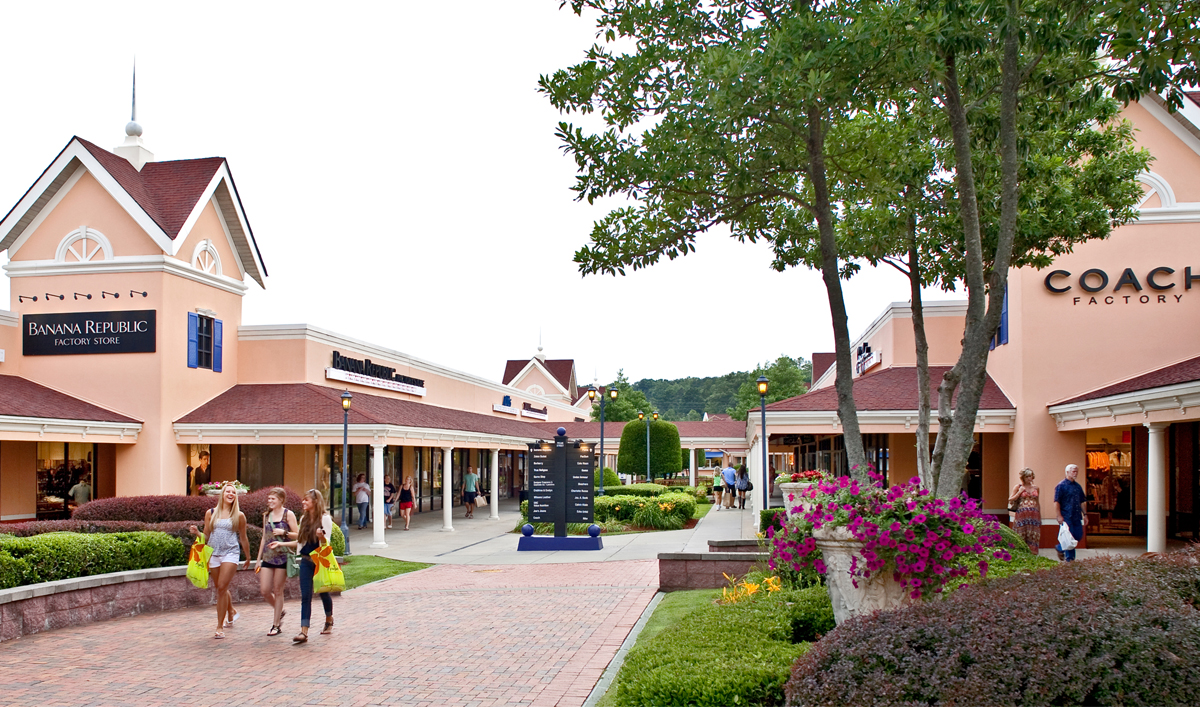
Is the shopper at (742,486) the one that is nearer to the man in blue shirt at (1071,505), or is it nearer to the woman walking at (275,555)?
the man in blue shirt at (1071,505)

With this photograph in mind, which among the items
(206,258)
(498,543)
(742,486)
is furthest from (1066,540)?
(206,258)

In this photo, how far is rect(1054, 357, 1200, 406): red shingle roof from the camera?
1492cm

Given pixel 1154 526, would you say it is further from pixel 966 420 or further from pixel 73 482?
pixel 73 482

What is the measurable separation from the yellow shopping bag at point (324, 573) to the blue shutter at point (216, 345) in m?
17.5

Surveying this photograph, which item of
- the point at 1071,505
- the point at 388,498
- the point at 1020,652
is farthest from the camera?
the point at 388,498

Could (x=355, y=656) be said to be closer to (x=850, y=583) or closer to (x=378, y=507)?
(x=850, y=583)

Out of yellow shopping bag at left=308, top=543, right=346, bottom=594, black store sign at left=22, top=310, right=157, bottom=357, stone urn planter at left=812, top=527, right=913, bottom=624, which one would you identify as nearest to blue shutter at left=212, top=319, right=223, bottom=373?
black store sign at left=22, top=310, right=157, bottom=357

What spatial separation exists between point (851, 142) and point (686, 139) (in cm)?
251

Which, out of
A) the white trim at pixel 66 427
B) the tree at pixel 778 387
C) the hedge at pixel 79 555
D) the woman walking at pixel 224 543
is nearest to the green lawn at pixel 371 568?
the hedge at pixel 79 555

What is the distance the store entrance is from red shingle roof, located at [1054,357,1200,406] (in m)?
2.56

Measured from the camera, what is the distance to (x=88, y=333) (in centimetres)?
Result: 2400

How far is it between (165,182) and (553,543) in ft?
49.4

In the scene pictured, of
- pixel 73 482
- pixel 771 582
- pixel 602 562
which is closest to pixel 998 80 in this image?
pixel 771 582

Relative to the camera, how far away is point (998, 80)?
999cm
